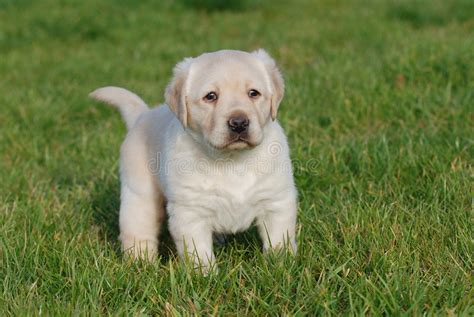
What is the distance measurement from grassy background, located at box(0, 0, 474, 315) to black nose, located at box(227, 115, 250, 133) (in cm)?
55


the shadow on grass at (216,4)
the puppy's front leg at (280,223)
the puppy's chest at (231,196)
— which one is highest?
the puppy's chest at (231,196)

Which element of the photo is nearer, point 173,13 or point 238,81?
point 238,81

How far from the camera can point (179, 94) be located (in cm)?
301

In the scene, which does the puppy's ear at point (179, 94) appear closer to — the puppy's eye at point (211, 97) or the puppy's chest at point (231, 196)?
the puppy's eye at point (211, 97)

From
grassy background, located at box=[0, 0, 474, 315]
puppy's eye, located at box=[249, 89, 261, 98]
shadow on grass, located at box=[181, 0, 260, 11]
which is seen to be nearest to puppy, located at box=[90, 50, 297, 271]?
puppy's eye, located at box=[249, 89, 261, 98]

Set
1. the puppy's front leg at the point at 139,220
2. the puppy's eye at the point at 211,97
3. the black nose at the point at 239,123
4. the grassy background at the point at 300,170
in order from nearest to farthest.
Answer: the grassy background at the point at 300,170 → the black nose at the point at 239,123 → the puppy's eye at the point at 211,97 → the puppy's front leg at the point at 139,220

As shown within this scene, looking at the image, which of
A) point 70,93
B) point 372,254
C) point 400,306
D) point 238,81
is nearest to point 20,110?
point 70,93

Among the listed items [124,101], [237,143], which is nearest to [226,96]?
[237,143]

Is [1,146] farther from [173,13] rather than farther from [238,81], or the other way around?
[173,13]

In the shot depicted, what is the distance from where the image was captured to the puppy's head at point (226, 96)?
281 centimetres

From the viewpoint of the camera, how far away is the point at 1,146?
200 inches

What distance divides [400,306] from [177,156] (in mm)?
1193

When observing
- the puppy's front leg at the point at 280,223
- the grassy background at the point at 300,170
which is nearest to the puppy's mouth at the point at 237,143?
the puppy's front leg at the point at 280,223

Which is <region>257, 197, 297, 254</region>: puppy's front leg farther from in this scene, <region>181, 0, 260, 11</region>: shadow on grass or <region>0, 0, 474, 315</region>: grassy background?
<region>181, 0, 260, 11</region>: shadow on grass
